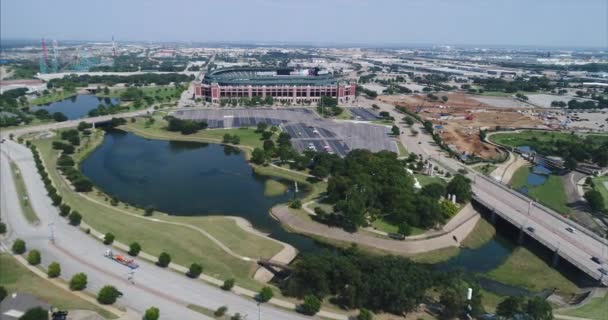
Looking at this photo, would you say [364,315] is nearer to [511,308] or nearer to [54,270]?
[511,308]

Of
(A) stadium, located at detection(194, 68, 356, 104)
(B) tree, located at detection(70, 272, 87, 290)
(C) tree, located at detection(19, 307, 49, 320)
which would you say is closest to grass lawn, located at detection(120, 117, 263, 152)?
(A) stadium, located at detection(194, 68, 356, 104)

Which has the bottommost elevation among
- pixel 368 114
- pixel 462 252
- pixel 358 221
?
pixel 462 252

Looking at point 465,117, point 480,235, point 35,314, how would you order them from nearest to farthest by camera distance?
point 35,314
point 480,235
point 465,117

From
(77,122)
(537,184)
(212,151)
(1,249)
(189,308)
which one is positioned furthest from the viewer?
(77,122)

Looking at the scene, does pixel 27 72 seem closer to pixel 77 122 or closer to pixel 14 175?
pixel 77 122

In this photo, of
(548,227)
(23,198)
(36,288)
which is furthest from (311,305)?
(23,198)

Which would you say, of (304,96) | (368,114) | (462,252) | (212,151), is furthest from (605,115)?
(212,151)

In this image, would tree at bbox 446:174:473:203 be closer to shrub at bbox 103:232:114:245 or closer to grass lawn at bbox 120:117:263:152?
grass lawn at bbox 120:117:263:152
